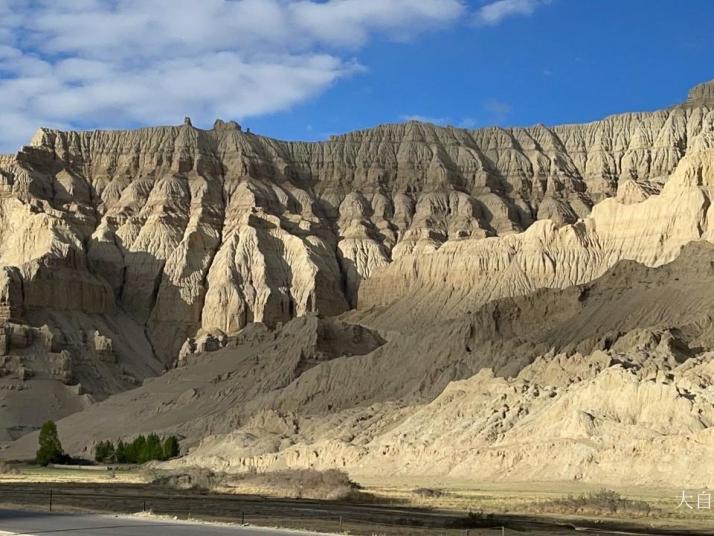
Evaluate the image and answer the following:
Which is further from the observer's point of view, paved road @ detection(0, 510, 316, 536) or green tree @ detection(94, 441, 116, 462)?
green tree @ detection(94, 441, 116, 462)

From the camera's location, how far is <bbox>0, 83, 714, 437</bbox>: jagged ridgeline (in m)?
135

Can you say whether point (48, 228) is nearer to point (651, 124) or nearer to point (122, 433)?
point (122, 433)

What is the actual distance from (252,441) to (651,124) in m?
121

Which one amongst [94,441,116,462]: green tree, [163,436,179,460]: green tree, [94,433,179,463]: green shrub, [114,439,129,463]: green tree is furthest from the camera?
[94,441,116,462]: green tree

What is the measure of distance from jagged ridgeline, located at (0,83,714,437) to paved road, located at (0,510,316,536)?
75.9 m

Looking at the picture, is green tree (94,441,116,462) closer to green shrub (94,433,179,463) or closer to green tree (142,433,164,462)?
green shrub (94,433,179,463)

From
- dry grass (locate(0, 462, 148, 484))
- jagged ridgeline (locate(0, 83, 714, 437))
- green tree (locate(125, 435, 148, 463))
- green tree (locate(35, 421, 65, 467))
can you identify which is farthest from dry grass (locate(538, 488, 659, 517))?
jagged ridgeline (locate(0, 83, 714, 437))

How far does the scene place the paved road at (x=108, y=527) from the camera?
3403cm

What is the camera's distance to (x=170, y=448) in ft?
288

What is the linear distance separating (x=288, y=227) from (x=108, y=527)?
130 meters

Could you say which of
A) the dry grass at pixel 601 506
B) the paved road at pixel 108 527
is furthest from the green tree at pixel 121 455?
the paved road at pixel 108 527

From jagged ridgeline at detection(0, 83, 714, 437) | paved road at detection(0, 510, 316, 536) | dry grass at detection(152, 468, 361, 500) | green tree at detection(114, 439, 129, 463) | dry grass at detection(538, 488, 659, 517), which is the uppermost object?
jagged ridgeline at detection(0, 83, 714, 437)

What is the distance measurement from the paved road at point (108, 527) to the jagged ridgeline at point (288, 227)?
249 ft

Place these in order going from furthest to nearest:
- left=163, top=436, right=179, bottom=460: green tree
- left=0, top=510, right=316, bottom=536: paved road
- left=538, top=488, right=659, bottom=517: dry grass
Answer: left=163, top=436, right=179, bottom=460: green tree < left=538, top=488, right=659, bottom=517: dry grass < left=0, top=510, right=316, bottom=536: paved road
